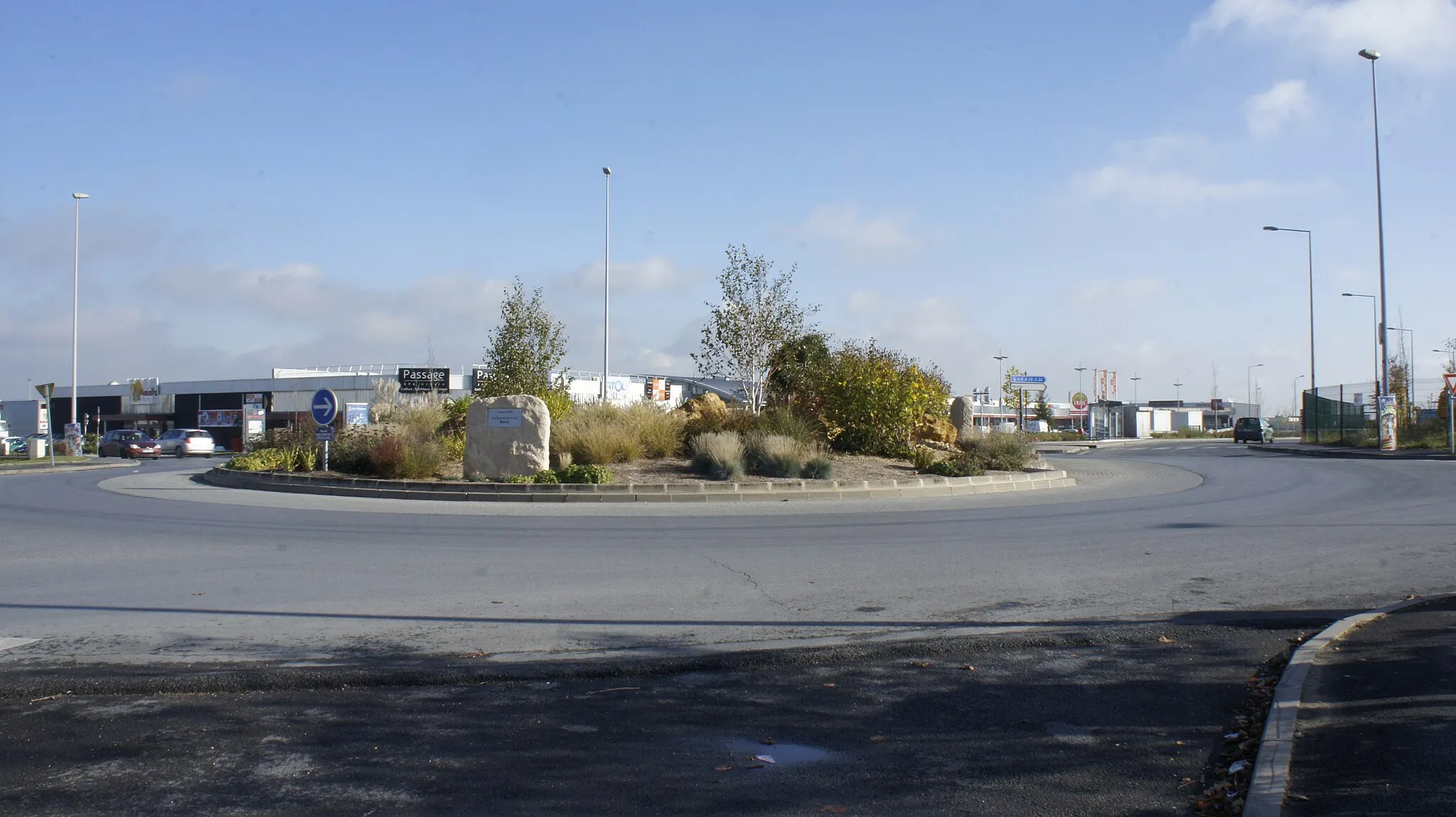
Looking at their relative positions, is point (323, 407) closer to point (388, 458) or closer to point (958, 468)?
point (388, 458)

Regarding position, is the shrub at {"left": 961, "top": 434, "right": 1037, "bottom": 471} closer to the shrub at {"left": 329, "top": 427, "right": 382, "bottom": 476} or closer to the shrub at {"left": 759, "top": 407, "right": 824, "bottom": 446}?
the shrub at {"left": 759, "top": 407, "right": 824, "bottom": 446}

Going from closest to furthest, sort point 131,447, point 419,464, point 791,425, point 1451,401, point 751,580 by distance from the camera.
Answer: point 751,580 < point 419,464 < point 791,425 < point 1451,401 < point 131,447

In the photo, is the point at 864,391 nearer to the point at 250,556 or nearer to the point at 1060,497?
the point at 1060,497

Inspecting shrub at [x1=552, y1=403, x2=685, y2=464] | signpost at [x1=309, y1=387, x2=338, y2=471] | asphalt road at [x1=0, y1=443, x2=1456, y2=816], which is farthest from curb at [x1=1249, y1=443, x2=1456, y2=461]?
signpost at [x1=309, y1=387, x2=338, y2=471]

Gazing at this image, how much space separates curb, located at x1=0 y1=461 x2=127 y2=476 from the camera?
32.9 metres

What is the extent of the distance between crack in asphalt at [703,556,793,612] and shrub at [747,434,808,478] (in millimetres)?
9897

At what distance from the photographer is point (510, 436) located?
21.7m

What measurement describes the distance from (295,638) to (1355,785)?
665 cm

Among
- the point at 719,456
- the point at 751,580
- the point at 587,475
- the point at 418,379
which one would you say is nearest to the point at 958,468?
the point at 719,456

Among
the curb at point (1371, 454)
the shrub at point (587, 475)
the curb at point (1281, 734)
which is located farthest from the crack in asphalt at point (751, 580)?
the curb at point (1371, 454)

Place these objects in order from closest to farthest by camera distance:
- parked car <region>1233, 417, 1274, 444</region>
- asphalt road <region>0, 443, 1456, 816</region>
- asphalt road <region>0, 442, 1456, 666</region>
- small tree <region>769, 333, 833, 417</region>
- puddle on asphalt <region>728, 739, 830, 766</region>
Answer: asphalt road <region>0, 443, 1456, 816</region> < puddle on asphalt <region>728, 739, 830, 766</region> < asphalt road <region>0, 442, 1456, 666</region> < small tree <region>769, 333, 833, 417</region> < parked car <region>1233, 417, 1274, 444</region>

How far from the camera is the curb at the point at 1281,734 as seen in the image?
4223 millimetres

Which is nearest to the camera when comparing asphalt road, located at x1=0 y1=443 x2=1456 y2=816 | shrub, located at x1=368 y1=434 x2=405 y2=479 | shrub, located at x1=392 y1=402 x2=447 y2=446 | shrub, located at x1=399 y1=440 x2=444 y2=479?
asphalt road, located at x1=0 y1=443 x2=1456 y2=816

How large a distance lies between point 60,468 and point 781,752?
37.9 m
